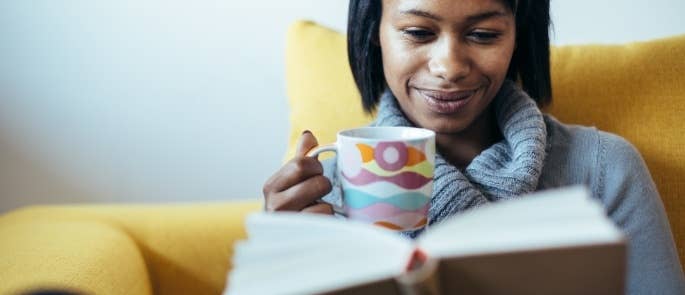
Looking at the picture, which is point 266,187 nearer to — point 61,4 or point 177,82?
point 177,82

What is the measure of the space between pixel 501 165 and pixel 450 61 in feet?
0.58

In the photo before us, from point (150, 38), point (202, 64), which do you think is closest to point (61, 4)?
point (150, 38)

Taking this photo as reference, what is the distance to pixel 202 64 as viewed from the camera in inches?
53.4

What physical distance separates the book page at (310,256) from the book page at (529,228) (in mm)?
27

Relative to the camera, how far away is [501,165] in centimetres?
87

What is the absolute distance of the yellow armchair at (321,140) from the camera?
902 millimetres

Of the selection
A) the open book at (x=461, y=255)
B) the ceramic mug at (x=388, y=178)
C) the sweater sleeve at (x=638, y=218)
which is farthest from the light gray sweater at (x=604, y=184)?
the open book at (x=461, y=255)

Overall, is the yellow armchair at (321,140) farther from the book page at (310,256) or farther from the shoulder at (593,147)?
the book page at (310,256)

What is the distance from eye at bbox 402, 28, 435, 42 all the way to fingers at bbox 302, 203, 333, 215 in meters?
0.31

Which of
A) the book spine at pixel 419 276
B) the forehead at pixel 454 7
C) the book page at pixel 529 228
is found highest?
the forehead at pixel 454 7

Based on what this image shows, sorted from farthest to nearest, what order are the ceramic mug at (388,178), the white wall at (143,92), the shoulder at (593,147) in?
the white wall at (143,92), the shoulder at (593,147), the ceramic mug at (388,178)

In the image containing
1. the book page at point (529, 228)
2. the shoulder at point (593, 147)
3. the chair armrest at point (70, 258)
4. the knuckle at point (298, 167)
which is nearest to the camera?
the book page at point (529, 228)

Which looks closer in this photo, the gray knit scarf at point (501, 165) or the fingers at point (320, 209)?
the fingers at point (320, 209)

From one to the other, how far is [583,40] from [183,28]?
2.74 feet
